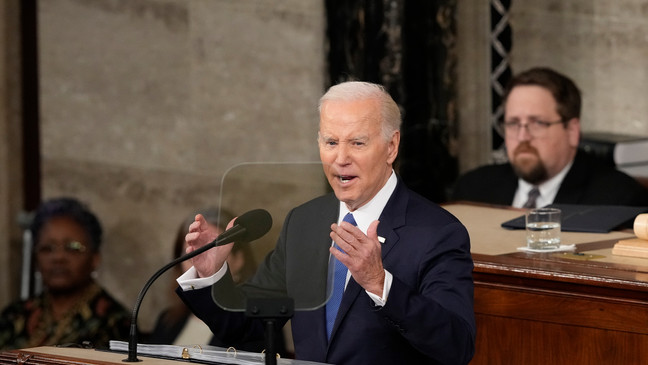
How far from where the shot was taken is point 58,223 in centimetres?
603

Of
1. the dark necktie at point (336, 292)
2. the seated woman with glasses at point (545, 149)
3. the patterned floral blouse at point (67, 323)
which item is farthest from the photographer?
the patterned floral blouse at point (67, 323)

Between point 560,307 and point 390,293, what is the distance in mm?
859

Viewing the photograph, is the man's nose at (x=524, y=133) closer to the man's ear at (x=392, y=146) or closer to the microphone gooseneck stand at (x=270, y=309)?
the man's ear at (x=392, y=146)

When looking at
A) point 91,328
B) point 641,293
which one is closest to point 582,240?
point 641,293

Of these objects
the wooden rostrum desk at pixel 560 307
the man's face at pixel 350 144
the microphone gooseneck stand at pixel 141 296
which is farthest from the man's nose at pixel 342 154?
the wooden rostrum desk at pixel 560 307

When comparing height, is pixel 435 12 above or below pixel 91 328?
above

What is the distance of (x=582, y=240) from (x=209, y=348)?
5.22 ft

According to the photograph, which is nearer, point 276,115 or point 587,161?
point 587,161

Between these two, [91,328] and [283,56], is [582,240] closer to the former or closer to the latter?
[91,328]

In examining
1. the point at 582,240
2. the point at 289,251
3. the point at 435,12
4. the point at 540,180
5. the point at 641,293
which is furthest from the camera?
the point at 435,12

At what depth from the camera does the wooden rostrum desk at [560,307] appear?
3.41m

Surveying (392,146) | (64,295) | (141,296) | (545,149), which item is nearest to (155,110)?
(64,295)

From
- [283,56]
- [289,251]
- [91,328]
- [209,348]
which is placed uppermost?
[283,56]

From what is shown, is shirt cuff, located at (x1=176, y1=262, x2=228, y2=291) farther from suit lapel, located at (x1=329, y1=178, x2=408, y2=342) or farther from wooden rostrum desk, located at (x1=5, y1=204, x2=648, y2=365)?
wooden rostrum desk, located at (x1=5, y1=204, x2=648, y2=365)
